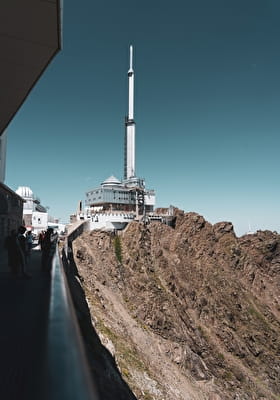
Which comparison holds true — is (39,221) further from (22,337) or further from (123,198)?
(22,337)

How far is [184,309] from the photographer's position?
3375 centimetres

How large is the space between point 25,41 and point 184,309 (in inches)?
1424

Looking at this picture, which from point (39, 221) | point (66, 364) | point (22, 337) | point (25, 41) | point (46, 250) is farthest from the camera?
point (39, 221)

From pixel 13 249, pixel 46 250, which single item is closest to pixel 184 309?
pixel 46 250

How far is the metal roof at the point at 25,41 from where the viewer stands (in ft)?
19.1

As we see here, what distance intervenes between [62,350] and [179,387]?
822 inches

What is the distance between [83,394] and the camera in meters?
1.18

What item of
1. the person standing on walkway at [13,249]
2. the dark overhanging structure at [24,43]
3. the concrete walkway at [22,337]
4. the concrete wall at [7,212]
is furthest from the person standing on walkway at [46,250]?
the concrete wall at [7,212]

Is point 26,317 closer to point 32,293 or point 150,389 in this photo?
point 32,293

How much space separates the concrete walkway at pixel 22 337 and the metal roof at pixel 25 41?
734 cm

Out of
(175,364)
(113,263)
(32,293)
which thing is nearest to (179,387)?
(175,364)

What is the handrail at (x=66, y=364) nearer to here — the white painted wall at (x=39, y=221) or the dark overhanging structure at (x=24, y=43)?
the dark overhanging structure at (x=24, y=43)

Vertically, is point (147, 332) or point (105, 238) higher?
point (105, 238)

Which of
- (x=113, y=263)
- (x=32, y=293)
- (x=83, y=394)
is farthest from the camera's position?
(x=113, y=263)
